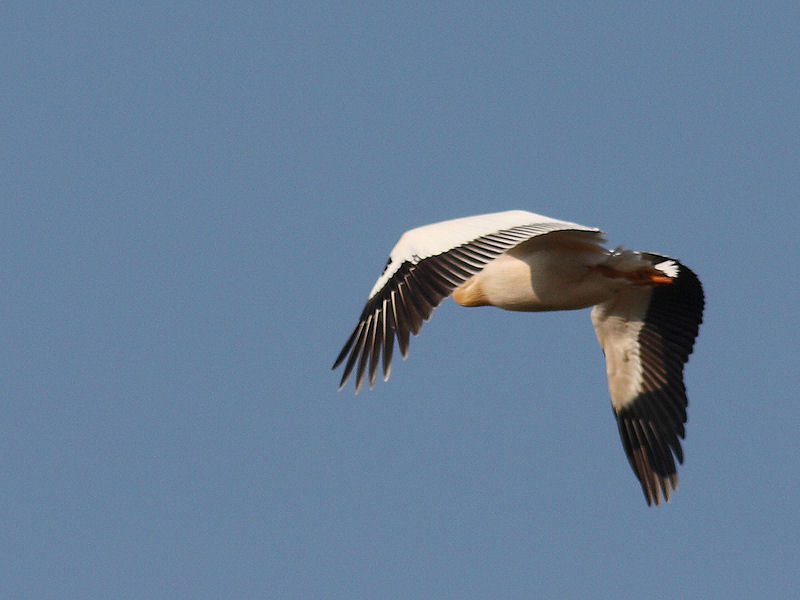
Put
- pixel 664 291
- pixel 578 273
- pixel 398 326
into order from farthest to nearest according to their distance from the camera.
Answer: pixel 664 291 → pixel 578 273 → pixel 398 326

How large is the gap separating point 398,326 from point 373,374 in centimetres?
41

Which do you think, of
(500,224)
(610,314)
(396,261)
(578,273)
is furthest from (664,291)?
(396,261)

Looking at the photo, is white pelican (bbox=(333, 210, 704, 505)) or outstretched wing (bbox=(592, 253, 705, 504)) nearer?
white pelican (bbox=(333, 210, 704, 505))

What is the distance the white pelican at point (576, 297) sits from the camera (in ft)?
28.3

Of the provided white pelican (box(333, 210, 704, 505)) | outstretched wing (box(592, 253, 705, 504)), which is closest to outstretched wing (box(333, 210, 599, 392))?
white pelican (box(333, 210, 704, 505))

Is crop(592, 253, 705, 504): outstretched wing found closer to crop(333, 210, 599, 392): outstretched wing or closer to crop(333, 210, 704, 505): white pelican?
crop(333, 210, 704, 505): white pelican

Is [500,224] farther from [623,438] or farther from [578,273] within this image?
[623,438]

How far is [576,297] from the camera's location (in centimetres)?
1026

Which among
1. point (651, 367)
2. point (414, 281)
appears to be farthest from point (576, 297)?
point (414, 281)

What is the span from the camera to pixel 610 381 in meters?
11.6

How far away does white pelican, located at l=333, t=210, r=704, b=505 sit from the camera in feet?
28.3

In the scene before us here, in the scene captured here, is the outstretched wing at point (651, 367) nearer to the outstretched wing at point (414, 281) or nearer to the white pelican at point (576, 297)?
the white pelican at point (576, 297)

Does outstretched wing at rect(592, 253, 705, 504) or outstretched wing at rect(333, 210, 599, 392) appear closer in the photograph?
outstretched wing at rect(333, 210, 599, 392)

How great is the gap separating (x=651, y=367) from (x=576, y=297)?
1539 mm
